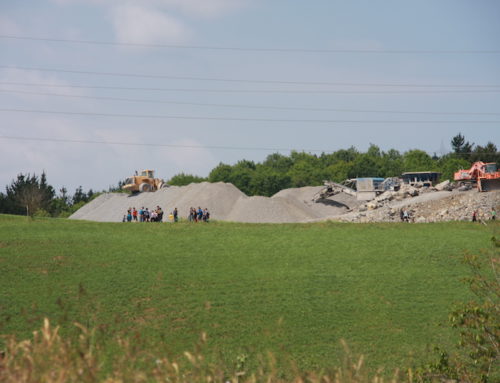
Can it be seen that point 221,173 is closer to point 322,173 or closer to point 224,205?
point 322,173

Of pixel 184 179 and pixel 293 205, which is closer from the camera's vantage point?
pixel 293 205

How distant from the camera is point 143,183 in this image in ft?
367

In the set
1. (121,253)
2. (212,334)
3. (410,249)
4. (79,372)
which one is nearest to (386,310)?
(212,334)

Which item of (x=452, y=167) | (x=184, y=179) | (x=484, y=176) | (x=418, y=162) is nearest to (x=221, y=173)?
(x=184, y=179)

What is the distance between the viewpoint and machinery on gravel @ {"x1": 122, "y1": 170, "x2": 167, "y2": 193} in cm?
11106

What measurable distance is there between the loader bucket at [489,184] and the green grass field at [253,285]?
2934cm

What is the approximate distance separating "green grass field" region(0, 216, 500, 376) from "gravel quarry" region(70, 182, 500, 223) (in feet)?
72.4

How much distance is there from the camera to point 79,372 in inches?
312

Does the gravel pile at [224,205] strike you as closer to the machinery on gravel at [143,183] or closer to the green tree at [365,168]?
the machinery on gravel at [143,183]

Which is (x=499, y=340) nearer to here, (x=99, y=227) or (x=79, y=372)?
(x=79, y=372)

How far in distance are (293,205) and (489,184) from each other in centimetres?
2925

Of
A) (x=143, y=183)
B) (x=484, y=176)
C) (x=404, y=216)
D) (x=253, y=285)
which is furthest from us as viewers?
(x=143, y=183)

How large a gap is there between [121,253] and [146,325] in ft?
47.2

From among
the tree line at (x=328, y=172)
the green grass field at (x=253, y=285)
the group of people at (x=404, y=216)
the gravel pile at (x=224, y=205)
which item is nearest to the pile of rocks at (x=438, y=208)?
the group of people at (x=404, y=216)
